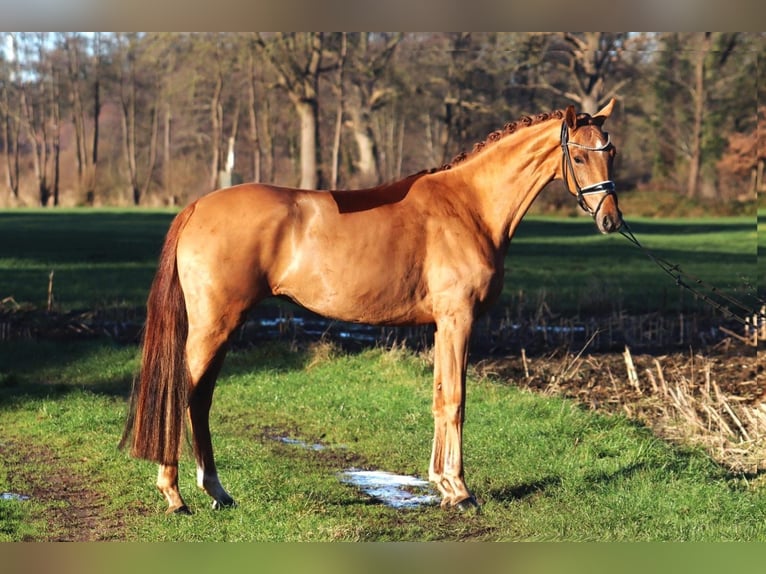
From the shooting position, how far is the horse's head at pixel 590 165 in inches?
238

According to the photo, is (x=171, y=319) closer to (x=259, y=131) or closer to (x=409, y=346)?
(x=409, y=346)

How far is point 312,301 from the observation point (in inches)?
241

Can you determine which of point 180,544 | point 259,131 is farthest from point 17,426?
point 259,131

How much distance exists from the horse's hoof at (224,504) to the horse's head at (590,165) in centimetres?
269

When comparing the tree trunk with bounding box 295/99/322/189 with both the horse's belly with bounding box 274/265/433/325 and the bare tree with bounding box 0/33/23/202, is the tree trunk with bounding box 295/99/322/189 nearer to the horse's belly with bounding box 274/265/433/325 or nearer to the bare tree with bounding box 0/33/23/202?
the bare tree with bounding box 0/33/23/202

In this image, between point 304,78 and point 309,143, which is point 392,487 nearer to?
point 309,143

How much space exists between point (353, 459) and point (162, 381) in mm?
2121

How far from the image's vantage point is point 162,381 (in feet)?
18.8

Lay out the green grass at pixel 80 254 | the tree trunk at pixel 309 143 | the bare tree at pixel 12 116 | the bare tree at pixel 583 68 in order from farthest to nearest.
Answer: the bare tree at pixel 583 68 < the bare tree at pixel 12 116 < the tree trunk at pixel 309 143 < the green grass at pixel 80 254

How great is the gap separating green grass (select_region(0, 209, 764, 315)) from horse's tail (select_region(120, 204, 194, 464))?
583 cm

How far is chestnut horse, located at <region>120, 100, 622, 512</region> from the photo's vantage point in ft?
19.2

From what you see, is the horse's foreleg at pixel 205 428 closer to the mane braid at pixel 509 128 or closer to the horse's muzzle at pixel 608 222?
the mane braid at pixel 509 128

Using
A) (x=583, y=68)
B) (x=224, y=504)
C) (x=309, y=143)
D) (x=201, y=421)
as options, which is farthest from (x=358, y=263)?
(x=583, y=68)

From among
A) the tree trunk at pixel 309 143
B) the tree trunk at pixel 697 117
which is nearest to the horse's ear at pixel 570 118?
the tree trunk at pixel 309 143
